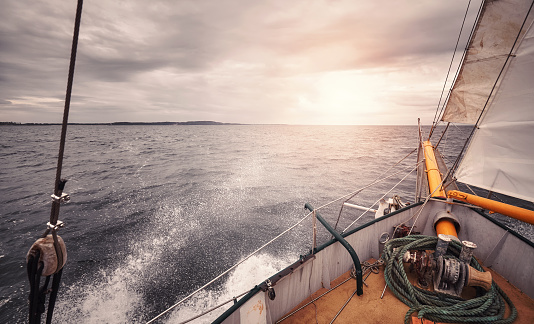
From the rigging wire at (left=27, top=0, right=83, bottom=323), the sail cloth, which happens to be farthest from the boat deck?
the rigging wire at (left=27, top=0, right=83, bottom=323)

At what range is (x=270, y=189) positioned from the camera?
782 inches

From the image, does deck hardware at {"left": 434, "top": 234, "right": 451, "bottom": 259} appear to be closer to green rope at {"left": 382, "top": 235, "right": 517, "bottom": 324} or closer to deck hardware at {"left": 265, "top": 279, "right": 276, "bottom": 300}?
green rope at {"left": 382, "top": 235, "right": 517, "bottom": 324}

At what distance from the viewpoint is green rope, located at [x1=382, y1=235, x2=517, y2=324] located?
3.56 meters

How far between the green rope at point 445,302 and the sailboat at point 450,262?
0.05 feet

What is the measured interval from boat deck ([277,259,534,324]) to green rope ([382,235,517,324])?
0.17m

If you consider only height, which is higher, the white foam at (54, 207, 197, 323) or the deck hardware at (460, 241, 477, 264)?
the deck hardware at (460, 241, 477, 264)

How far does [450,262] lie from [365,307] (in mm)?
1784

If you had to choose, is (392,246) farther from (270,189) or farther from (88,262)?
(270,189)

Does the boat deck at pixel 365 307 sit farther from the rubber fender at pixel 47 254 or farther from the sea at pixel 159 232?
the rubber fender at pixel 47 254

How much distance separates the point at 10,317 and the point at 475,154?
15217mm

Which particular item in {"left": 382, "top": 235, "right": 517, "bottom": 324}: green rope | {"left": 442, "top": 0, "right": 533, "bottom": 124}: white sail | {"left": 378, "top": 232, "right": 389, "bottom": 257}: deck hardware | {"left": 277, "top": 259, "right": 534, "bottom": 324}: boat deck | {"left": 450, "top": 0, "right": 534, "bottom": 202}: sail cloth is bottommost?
{"left": 277, "top": 259, "right": 534, "bottom": 324}: boat deck

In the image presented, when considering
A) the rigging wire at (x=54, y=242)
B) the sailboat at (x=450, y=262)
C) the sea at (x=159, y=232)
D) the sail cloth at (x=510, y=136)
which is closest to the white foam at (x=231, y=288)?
the sea at (x=159, y=232)

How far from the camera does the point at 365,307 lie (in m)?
3.95

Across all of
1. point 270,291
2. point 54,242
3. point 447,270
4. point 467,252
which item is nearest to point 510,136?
point 467,252
